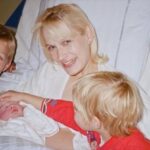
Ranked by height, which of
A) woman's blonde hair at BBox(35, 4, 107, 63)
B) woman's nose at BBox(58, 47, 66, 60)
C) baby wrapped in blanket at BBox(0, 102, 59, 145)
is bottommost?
baby wrapped in blanket at BBox(0, 102, 59, 145)

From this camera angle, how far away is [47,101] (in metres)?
1.20

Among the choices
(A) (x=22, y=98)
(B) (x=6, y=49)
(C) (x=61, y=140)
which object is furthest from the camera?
(B) (x=6, y=49)

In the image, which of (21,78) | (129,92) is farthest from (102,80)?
(21,78)

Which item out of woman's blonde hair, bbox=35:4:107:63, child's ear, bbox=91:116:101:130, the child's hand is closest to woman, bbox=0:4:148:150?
woman's blonde hair, bbox=35:4:107:63

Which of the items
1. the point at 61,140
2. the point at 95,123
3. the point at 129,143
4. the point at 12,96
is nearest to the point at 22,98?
the point at 12,96

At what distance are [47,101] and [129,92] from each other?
1.11 feet

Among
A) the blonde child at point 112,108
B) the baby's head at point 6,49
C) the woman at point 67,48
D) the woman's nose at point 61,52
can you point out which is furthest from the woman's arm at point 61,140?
the baby's head at point 6,49

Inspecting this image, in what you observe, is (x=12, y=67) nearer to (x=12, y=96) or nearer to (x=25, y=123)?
(x=12, y=96)

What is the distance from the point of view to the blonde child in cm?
96

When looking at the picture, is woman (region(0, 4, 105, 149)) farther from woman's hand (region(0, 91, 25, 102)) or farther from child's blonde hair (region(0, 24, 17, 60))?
child's blonde hair (region(0, 24, 17, 60))

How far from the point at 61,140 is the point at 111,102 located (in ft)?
0.83

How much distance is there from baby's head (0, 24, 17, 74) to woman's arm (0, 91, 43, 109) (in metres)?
0.15

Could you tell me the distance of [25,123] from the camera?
3.72ft

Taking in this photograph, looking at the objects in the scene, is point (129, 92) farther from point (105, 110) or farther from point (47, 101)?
point (47, 101)
